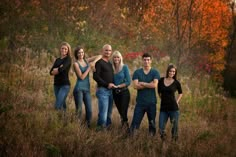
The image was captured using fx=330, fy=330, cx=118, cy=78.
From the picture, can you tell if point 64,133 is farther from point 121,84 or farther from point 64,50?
point 64,50

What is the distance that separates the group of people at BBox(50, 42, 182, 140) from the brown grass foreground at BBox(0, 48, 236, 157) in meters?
0.37

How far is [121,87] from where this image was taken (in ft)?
23.6

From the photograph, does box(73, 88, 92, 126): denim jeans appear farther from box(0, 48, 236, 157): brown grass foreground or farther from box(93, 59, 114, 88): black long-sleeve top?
box(93, 59, 114, 88): black long-sleeve top

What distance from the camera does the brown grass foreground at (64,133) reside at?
5.57 m

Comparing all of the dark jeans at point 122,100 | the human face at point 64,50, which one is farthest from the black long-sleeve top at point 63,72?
the dark jeans at point 122,100

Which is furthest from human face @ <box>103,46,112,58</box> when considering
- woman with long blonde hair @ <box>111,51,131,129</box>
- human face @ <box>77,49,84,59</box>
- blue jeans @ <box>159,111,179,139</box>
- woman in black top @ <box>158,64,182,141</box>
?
blue jeans @ <box>159,111,179,139</box>

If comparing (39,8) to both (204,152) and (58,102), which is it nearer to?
(58,102)

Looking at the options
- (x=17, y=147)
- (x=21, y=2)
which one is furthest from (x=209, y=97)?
(x=21, y=2)

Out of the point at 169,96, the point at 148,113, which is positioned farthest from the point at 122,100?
the point at 169,96

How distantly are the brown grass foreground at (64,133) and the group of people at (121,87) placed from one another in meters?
0.37

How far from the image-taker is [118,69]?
7.35 m

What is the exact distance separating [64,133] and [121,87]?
1.66 m

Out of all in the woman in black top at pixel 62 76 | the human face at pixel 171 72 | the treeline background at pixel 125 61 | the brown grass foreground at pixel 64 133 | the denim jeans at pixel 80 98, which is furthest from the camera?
the woman in black top at pixel 62 76

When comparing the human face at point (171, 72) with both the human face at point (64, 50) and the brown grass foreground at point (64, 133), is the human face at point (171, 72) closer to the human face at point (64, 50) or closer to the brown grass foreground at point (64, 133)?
the brown grass foreground at point (64, 133)
